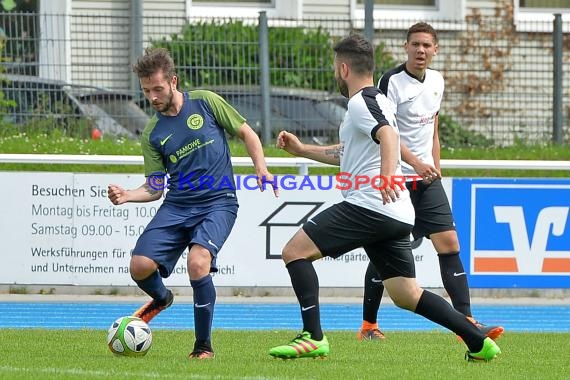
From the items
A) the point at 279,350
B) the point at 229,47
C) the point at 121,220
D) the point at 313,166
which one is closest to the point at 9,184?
the point at 121,220

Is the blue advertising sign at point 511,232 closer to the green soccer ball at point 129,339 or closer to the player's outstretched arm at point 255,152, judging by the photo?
the player's outstretched arm at point 255,152

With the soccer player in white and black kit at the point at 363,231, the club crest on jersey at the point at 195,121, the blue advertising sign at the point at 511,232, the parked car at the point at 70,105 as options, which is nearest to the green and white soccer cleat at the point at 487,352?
the soccer player in white and black kit at the point at 363,231

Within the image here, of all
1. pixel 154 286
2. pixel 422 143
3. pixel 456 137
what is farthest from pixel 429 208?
pixel 456 137

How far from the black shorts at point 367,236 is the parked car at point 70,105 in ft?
29.8

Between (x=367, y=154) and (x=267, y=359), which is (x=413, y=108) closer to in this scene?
(x=367, y=154)

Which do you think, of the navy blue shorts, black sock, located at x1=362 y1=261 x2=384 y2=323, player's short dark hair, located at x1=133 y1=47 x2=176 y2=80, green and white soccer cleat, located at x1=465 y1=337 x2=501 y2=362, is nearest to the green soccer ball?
the navy blue shorts

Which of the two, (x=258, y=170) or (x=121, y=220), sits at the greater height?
(x=258, y=170)

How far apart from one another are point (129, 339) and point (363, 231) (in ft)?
5.62

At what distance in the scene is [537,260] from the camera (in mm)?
13883

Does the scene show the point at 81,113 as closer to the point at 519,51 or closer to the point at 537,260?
the point at 537,260

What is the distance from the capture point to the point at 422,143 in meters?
10.1

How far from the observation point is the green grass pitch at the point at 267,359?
26.0 feet

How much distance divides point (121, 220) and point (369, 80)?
570 centimetres

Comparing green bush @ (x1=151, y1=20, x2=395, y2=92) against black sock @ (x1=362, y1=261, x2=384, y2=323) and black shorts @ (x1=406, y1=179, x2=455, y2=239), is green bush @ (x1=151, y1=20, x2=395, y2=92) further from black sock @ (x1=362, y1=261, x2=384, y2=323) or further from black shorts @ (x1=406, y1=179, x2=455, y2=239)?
black shorts @ (x1=406, y1=179, x2=455, y2=239)
